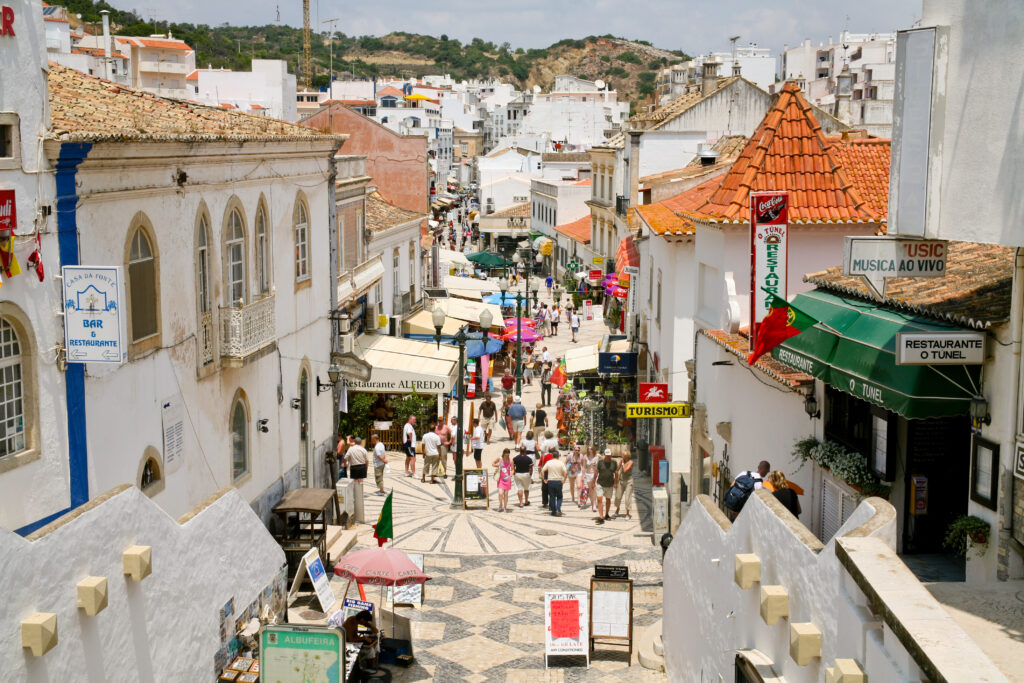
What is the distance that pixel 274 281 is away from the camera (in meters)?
20.0

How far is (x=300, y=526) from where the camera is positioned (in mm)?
18453

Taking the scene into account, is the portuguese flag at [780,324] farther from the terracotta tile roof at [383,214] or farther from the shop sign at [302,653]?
the terracotta tile roof at [383,214]

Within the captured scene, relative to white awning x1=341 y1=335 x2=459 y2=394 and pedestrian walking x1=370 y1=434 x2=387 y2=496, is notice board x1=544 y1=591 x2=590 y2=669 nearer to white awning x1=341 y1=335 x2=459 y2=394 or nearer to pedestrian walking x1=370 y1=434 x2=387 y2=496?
pedestrian walking x1=370 y1=434 x2=387 y2=496

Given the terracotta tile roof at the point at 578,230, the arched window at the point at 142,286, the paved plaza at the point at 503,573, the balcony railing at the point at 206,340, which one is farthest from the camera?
the terracotta tile roof at the point at 578,230

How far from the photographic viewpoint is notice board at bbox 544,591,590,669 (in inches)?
564

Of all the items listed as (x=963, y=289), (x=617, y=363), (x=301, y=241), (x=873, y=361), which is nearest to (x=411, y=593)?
(x=873, y=361)

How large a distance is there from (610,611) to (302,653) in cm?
459

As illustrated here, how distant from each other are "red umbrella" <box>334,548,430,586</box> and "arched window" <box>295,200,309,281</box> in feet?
28.1

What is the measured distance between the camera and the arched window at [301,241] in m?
21.6

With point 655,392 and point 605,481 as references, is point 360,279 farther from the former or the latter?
point 605,481

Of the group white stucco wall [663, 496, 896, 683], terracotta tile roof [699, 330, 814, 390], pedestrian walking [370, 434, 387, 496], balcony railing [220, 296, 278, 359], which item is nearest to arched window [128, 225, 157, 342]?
balcony railing [220, 296, 278, 359]

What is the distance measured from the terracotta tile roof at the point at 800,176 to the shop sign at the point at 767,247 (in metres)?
2.80

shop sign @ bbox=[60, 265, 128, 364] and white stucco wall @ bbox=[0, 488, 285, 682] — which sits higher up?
shop sign @ bbox=[60, 265, 128, 364]

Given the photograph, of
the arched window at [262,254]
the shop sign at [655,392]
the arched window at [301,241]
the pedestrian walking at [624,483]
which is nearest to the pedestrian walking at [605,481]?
the pedestrian walking at [624,483]
